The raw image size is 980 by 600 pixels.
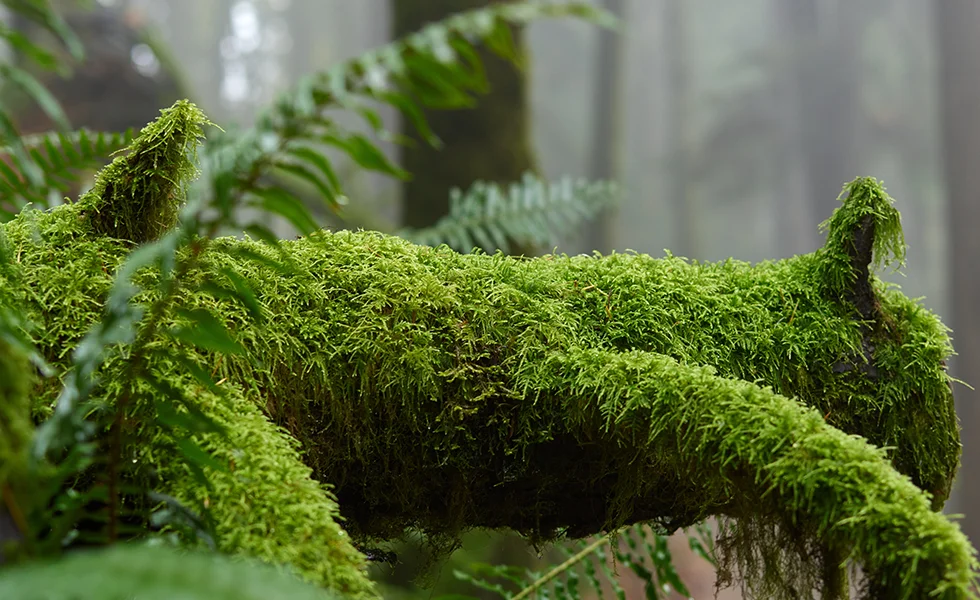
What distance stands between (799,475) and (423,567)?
1.20 meters

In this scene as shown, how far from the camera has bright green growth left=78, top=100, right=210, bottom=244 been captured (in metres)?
1.62

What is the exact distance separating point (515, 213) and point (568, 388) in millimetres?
1951

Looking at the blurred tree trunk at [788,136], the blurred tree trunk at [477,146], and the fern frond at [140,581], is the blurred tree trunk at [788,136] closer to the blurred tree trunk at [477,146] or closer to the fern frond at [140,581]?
the blurred tree trunk at [477,146]

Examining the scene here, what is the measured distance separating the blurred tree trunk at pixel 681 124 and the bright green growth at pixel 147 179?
2603cm

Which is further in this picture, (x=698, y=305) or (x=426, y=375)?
(x=698, y=305)

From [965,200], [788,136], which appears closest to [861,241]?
[965,200]

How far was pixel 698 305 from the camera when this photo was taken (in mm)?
1874

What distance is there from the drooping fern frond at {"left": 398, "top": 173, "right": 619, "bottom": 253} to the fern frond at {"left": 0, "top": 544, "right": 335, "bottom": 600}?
2.58 meters

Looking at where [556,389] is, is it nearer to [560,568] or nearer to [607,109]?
[560,568]

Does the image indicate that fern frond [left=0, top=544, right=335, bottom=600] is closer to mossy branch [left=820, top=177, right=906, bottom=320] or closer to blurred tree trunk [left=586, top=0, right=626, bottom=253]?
mossy branch [left=820, top=177, right=906, bottom=320]

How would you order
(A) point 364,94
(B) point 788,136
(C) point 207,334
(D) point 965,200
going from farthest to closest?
(B) point 788,136 < (D) point 965,200 < (C) point 207,334 < (A) point 364,94

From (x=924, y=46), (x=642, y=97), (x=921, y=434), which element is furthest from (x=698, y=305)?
(x=642, y=97)

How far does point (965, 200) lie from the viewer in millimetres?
11391

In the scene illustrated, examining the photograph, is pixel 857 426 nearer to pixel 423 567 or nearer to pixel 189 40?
pixel 423 567
